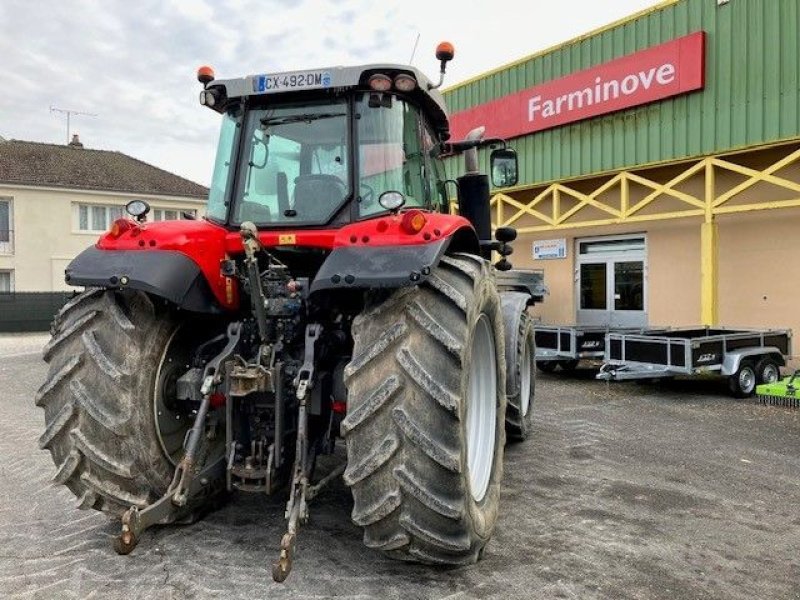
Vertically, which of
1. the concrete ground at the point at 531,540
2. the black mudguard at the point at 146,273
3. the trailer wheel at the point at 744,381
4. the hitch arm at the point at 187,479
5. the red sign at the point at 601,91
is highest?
the red sign at the point at 601,91

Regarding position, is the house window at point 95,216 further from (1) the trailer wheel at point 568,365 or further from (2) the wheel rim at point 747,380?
(2) the wheel rim at point 747,380

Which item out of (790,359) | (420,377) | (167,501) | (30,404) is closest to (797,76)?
(790,359)

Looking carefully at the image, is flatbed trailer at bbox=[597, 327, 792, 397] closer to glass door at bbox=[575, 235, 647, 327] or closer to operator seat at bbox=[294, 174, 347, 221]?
glass door at bbox=[575, 235, 647, 327]

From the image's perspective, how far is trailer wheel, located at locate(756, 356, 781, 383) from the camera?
890 centimetres

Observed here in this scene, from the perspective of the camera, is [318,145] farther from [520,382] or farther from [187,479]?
[520,382]

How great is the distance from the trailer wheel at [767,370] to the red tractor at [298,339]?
6866 mm

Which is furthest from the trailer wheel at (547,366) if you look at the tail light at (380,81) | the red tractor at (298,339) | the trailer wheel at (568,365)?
the tail light at (380,81)

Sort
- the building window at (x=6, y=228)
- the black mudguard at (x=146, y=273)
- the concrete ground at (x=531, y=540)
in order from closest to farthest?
the concrete ground at (x=531, y=540)
the black mudguard at (x=146, y=273)
the building window at (x=6, y=228)

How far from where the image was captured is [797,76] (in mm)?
10023

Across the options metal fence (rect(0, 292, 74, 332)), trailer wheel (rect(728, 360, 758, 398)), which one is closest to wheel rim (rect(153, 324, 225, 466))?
trailer wheel (rect(728, 360, 758, 398))

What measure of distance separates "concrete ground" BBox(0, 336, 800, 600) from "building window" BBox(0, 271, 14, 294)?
75.2ft

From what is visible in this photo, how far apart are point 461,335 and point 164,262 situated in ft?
5.03

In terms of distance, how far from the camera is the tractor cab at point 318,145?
3535mm

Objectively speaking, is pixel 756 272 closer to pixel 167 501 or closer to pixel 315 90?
pixel 315 90
